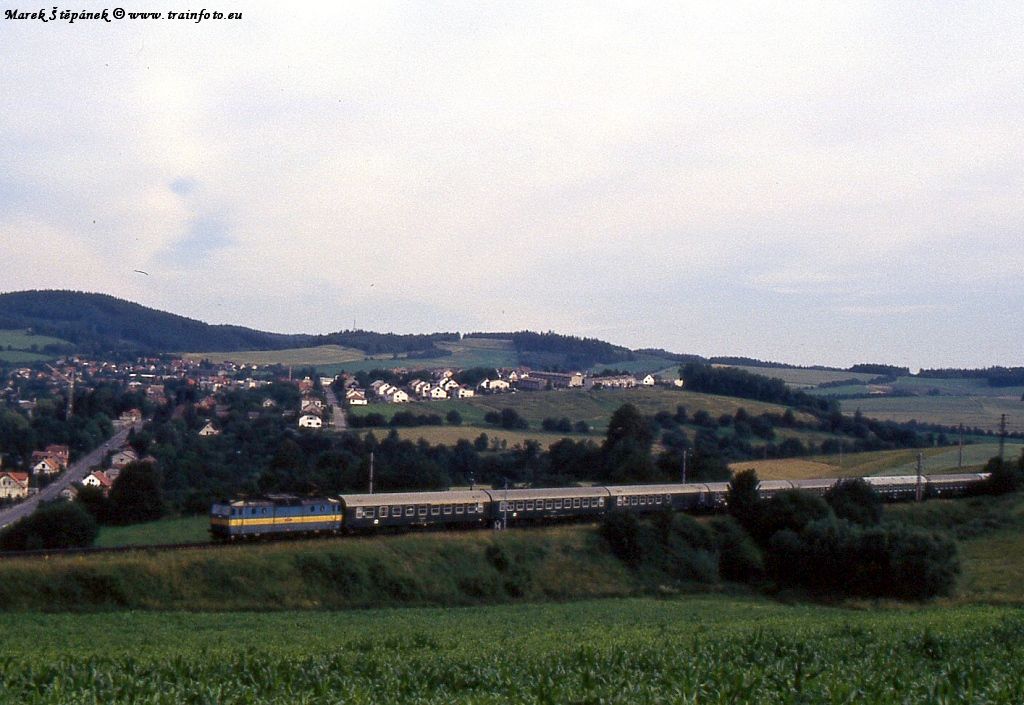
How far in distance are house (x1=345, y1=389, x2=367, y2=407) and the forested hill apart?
5786 cm

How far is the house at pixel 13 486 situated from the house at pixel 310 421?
26.2m

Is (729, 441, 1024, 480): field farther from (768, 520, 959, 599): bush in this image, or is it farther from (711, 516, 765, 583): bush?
(768, 520, 959, 599): bush

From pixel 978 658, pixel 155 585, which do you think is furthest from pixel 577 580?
pixel 978 658

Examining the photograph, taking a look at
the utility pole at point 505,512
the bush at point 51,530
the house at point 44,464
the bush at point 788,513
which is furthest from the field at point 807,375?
the bush at point 51,530

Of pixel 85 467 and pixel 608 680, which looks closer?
pixel 608 680

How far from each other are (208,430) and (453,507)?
4456 cm

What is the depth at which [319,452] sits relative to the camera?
3054 inches

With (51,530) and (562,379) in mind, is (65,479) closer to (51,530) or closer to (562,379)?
(51,530)

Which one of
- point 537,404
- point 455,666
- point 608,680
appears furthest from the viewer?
point 537,404

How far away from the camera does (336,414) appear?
95125 mm

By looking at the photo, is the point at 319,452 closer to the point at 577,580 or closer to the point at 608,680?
the point at 577,580

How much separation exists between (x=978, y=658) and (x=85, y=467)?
222ft

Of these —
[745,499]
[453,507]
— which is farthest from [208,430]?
[745,499]

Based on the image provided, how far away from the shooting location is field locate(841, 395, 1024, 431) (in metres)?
116
